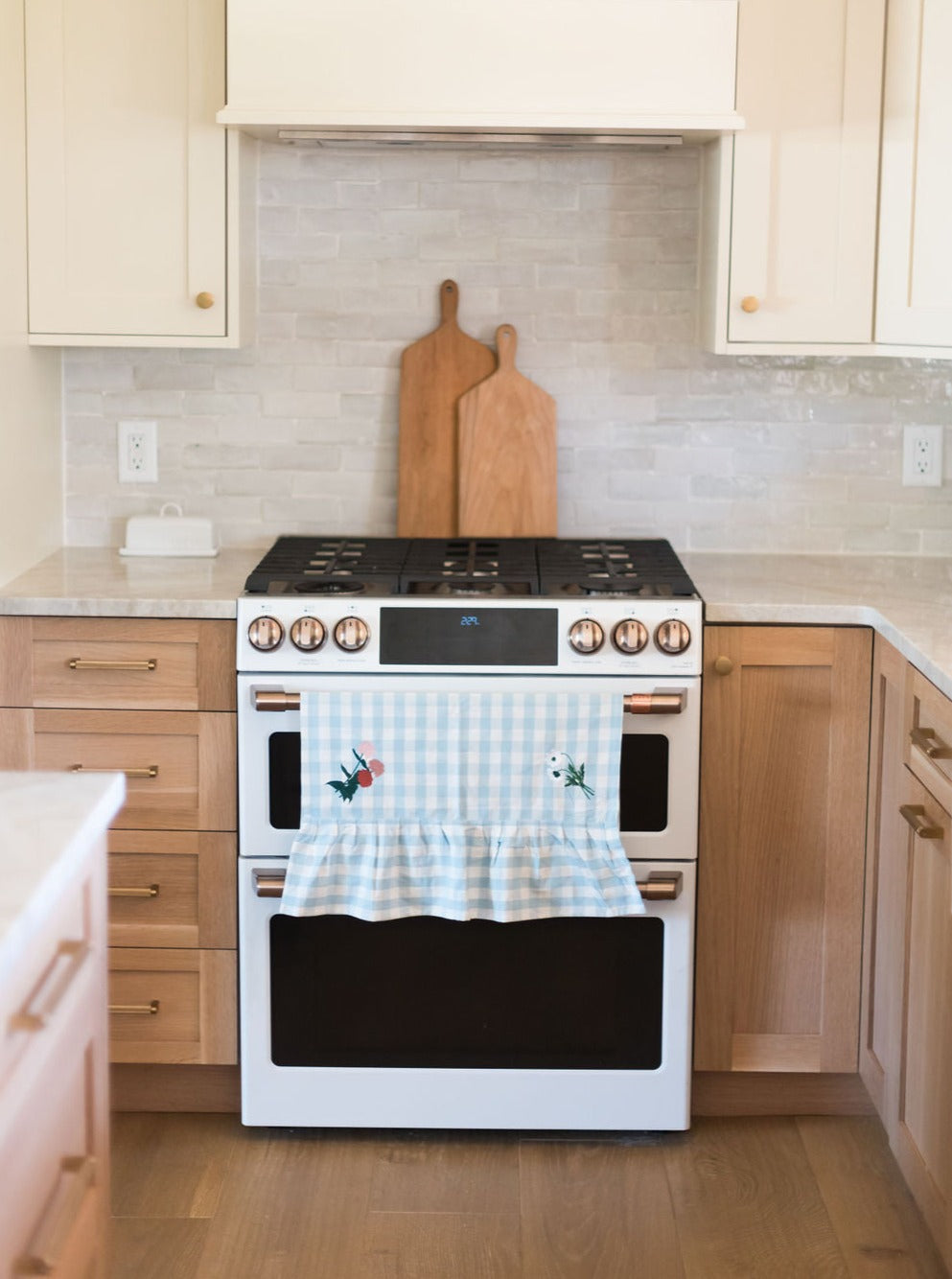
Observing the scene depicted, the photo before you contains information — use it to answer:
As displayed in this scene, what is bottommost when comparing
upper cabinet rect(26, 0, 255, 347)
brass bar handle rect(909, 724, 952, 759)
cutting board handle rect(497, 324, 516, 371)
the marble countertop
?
brass bar handle rect(909, 724, 952, 759)

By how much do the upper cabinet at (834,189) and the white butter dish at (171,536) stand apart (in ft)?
3.47

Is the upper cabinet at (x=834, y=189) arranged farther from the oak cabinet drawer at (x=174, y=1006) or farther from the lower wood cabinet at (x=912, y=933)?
the oak cabinet drawer at (x=174, y=1006)

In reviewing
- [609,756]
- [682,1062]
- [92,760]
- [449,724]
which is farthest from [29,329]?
[682,1062]

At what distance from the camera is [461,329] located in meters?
3.31

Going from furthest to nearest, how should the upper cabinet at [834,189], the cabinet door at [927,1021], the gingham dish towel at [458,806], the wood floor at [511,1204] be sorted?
the upper cabinet at [834,189] → the gingham dish towel at [458,806] → the wood floor at [511,1204] → the cabinet door at [927,1021]

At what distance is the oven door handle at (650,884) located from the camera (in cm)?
277

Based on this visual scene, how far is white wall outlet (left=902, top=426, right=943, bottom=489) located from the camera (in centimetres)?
334

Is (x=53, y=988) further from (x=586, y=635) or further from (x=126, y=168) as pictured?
(x=126, y=168)

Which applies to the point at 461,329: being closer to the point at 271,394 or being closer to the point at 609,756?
the point at 271,394

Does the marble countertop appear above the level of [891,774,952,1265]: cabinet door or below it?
above

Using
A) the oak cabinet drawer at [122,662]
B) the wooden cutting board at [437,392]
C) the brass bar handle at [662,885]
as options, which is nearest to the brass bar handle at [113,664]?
the oak cabinet drawer at [122,662]

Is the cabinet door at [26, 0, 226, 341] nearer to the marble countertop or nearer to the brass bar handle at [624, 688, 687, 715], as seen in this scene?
the marble countertop

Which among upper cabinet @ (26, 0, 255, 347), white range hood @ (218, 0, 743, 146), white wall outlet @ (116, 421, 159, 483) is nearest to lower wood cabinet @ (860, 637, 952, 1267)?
white range hood @ (218, 0, 743, 146)

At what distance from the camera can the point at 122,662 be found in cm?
277
